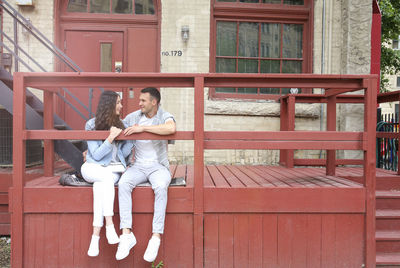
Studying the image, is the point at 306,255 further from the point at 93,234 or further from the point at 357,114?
the point at 357,114

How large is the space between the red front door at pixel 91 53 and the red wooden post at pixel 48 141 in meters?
2.39

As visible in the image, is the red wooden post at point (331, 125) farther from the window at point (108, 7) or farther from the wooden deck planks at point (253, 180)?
the window at point (108, 7)

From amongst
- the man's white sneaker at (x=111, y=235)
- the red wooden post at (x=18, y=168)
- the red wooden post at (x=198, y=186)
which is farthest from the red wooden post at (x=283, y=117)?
the red wooden post at (x=18, y=168)

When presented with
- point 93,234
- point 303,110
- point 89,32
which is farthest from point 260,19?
point 93,234

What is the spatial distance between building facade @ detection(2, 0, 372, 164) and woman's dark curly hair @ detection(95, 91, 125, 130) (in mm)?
2822

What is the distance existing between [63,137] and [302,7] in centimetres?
545

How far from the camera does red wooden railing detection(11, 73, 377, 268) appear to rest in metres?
3.21

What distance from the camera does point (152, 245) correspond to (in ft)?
9.80

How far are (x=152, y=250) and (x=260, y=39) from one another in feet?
16.4

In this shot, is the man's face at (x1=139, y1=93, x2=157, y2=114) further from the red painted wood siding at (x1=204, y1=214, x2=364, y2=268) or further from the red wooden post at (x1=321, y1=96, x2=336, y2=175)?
the red wooden post at (x1=321, y1=96, x2=336, y2=175)

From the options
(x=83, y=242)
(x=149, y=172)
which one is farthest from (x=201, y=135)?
(x=83, y=242)

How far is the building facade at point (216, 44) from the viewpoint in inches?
245

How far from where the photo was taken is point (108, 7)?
21.1 feet

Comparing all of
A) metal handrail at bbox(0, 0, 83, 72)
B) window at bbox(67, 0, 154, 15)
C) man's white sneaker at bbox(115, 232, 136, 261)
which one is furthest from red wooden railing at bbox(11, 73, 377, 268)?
window at bbox(67, 0, 154, 15)
